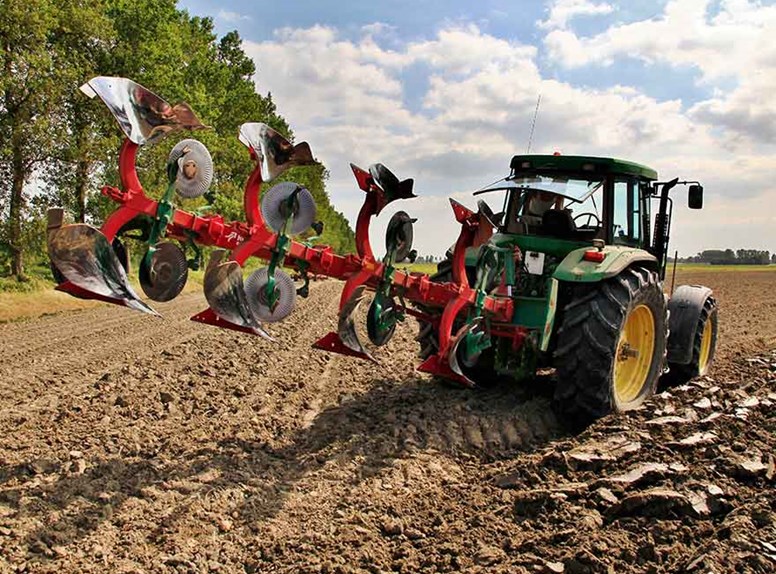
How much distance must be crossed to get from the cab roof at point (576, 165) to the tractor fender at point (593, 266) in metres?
0.77

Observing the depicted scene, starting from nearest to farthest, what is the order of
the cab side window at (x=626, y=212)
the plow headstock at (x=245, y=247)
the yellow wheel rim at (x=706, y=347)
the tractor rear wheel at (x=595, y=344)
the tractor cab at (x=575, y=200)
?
the plow headstock at (x=245, y=247), the tractor rear wheel at (x=595, y=344), the tractor cab at (x=575, y=200), the cab side window at (x=626, y=212), the yellow wheel rim at (x=706, y=347)

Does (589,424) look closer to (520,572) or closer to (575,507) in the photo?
(575,507)

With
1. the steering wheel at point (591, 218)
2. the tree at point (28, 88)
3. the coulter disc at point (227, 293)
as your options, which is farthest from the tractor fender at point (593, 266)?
the tree at point (28, 88)

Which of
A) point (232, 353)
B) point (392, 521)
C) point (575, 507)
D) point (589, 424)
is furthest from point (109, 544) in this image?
point (232, 353)

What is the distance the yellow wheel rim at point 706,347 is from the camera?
724 centimetres

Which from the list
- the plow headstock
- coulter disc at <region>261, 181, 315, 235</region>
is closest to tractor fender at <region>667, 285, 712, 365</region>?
the plow headstock

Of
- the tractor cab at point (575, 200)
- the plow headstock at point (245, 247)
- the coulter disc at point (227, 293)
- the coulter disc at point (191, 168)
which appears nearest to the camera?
the plow headstock at point (245, 247)

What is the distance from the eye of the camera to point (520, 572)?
9.97 ft

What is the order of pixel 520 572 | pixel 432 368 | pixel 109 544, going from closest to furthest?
pixel 520 572
pixel 109 544
pixel 432 368

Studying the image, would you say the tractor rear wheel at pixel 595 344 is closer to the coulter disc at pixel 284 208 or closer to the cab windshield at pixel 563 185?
the cab windshield at pixel 563 185

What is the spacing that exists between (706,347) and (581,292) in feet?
9.05

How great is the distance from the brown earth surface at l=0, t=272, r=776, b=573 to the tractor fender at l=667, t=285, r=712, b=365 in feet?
1.52

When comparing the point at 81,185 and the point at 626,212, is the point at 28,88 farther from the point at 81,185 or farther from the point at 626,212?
the point at 626,212

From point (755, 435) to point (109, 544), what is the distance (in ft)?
13.0
